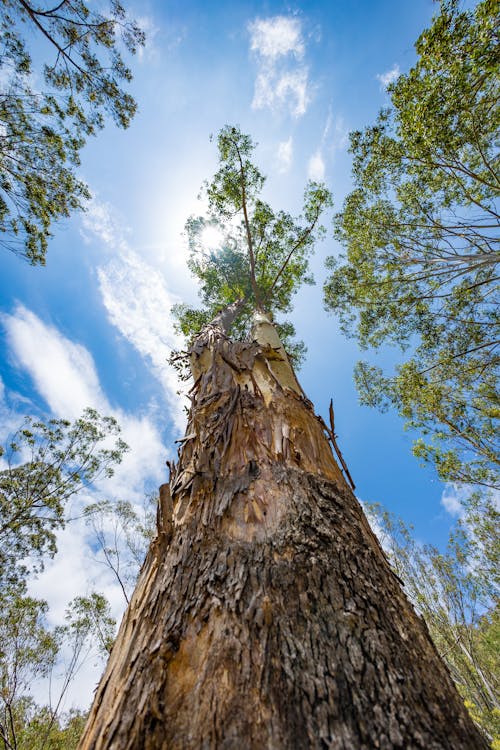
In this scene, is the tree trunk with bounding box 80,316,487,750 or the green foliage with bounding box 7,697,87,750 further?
the green foliage with bounding box 7,697,87,750

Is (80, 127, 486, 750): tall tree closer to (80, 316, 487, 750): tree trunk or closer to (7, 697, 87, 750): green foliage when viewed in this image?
(80, 316, 487, 750): tree trunk

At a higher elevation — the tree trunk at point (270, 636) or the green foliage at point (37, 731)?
the tree trunk at point (270, 636)

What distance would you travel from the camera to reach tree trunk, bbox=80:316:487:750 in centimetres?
67

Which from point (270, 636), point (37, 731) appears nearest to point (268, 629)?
point (270, 636)

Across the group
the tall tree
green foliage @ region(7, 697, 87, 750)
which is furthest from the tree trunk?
green foliage @ region(7, 697, 87, 750)

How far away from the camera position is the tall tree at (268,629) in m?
0.68

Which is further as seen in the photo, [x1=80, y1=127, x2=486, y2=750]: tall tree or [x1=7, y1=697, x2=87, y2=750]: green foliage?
[x1=7, y1=697, x2=87, y2=750]: green foliage

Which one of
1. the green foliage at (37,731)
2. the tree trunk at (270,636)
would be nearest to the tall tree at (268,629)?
the tree trunk at (270,636)

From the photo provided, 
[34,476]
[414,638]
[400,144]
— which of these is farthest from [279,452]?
[34,476]

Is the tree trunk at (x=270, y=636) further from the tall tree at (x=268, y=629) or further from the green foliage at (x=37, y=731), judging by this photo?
the green foliage at (x=37, y=731)

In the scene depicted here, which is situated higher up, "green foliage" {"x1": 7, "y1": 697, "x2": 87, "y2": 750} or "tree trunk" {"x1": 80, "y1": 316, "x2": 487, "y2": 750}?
"tree trunk" {"x1": 80, "y1": 316, "x2": 487, "y2": 750}

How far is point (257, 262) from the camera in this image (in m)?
9.66

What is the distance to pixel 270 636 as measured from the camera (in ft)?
2.72

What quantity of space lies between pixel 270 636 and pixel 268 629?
17mm
